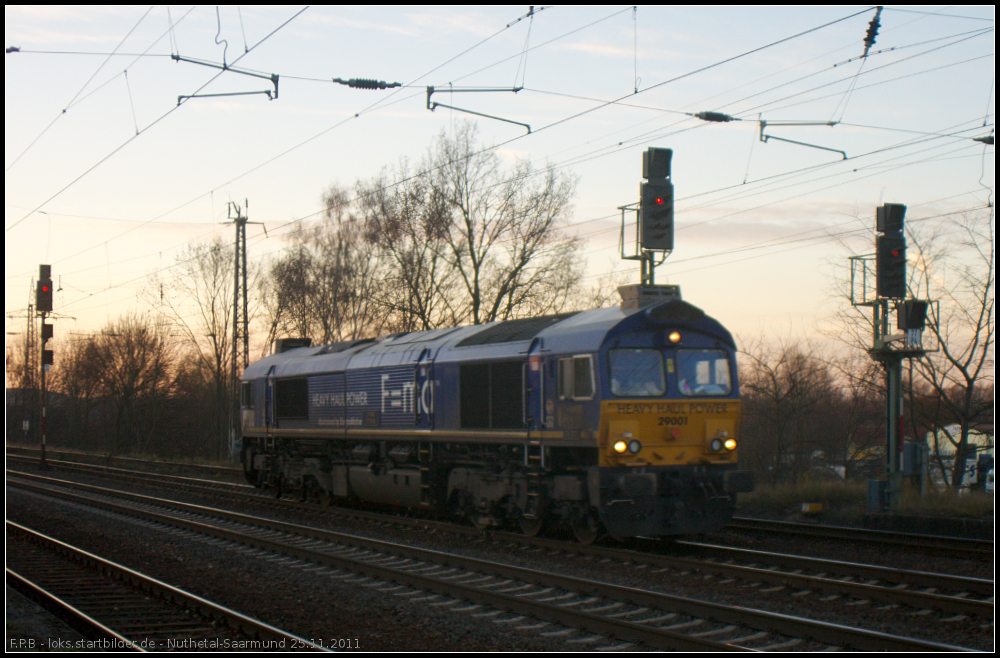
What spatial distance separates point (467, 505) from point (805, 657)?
899 cm

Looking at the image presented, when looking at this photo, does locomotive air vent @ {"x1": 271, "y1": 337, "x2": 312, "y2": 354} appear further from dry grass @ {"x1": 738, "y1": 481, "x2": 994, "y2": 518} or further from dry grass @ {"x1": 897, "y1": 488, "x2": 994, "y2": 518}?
dry grass @ {"x1": 897, "y1": 488, "x2": 994, "y2": 518}

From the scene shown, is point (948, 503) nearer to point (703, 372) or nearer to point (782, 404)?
point (703, 372)

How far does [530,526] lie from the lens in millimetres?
14484

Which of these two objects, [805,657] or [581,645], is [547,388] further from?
[805,657]

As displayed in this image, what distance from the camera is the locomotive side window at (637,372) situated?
42.5 feet

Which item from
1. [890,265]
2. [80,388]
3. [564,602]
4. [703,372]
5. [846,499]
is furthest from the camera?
[80,388]

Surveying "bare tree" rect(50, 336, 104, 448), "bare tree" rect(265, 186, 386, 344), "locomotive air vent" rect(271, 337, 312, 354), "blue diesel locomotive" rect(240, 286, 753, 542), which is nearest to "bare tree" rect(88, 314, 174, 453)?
"bare tree" rect(50, 336, 104, 448)

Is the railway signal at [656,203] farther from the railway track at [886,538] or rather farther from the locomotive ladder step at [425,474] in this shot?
the locomotive ladder step at [425,474]

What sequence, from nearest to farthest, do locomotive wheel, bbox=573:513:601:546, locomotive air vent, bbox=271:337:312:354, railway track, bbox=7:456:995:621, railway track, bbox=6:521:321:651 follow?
1. railway track, bbox=6:521:321:651
2. railway track, bbox=7:456:995:621
3. locomotive wheel, bbox=573:513:601:546
4. locomotive air vent, bbox=271:337:312:354

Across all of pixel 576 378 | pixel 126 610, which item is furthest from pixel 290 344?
pixel 126 610

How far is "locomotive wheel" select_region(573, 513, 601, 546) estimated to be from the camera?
43.2 feet

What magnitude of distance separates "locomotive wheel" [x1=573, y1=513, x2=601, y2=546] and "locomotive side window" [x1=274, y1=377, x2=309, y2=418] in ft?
30.4

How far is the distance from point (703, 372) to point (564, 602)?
5.21 meters

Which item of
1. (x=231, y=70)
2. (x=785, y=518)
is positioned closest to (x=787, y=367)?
(x=785, y=518)
